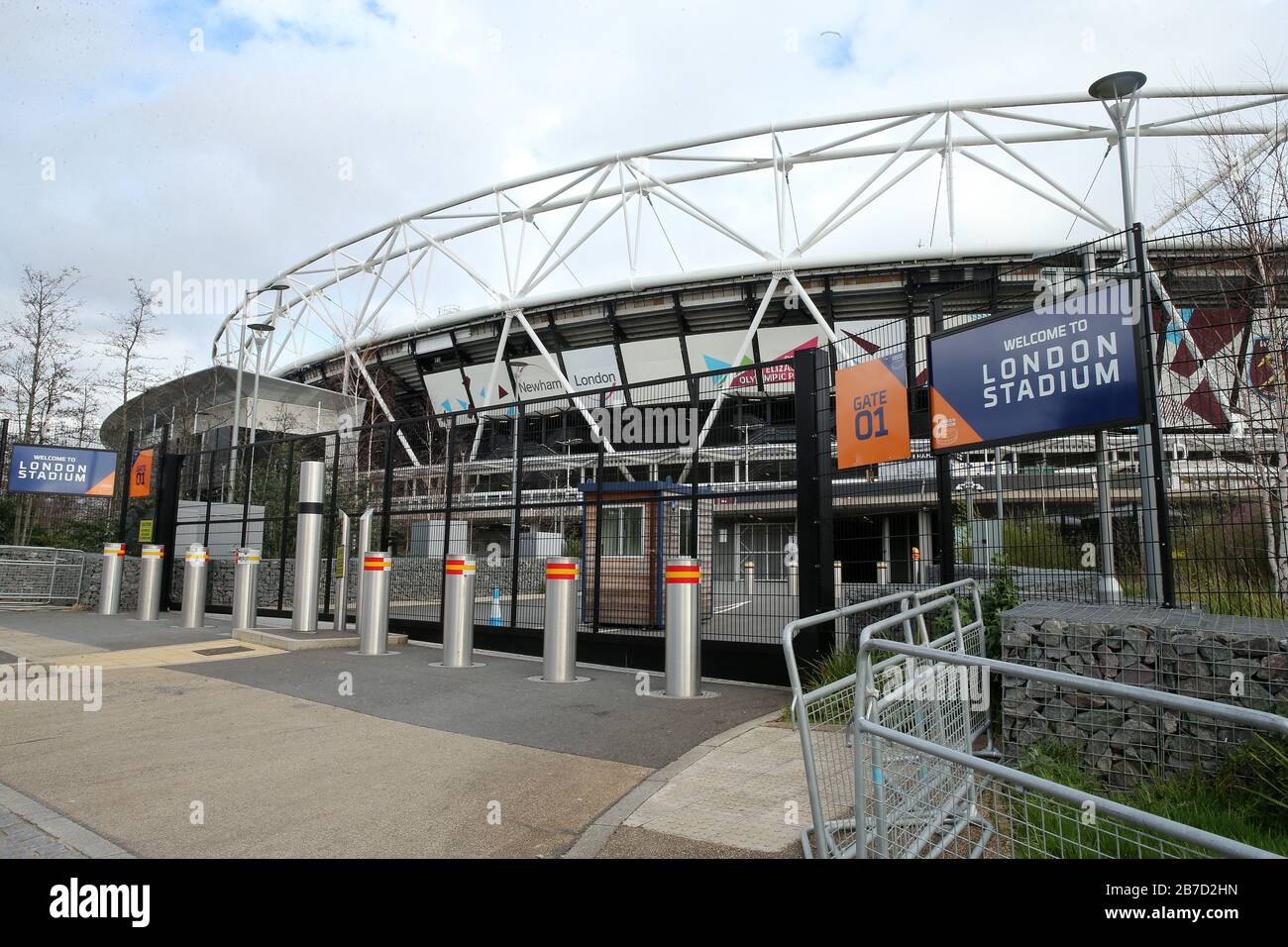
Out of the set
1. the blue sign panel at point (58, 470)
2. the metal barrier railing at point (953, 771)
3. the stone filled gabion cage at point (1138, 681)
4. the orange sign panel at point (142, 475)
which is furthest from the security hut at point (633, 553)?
the blue sign panel at point (58, 470)

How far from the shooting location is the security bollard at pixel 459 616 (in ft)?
31.5

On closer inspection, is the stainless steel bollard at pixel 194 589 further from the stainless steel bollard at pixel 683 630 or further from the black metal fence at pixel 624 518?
the stainless steel bollard at pixel 683 630

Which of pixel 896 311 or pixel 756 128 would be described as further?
pixel 896 311

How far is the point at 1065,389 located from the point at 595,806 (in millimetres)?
4557

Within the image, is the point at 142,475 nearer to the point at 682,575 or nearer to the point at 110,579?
the point at 110,579

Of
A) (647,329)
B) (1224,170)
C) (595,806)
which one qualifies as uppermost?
(647,329)

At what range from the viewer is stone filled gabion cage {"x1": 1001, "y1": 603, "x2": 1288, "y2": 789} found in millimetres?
4211

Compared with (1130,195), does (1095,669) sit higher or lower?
lower

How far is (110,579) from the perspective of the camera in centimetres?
1667

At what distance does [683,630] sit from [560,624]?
1.62m

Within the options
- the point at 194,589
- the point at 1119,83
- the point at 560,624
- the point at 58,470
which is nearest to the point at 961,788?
the point at 560,624

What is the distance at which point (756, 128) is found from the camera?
108 ft
